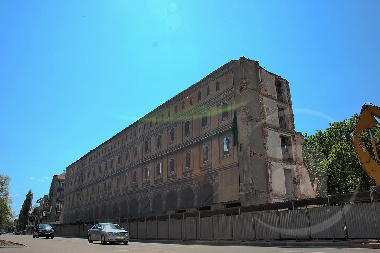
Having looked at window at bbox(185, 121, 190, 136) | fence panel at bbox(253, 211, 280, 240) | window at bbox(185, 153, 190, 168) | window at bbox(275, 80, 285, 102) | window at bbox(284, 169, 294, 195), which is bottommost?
fence panel at bbox(253, 211, 280, 240)

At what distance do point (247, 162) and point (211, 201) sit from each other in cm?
571

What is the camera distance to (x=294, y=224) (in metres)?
17.8

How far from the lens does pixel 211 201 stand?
34344 millimetres

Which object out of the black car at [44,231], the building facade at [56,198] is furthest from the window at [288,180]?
the building facade at [56,198]

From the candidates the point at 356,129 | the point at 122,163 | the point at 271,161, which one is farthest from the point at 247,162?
the point at 122,163

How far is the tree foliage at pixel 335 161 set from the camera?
4153cm

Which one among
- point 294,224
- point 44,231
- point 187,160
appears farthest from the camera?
point 187,160

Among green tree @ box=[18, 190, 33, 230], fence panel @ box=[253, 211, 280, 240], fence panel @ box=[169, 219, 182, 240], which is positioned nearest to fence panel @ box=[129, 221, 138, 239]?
fence panel @ box=[169, 219, 182, 240]

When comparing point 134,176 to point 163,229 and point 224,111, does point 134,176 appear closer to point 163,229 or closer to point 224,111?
point 224,111

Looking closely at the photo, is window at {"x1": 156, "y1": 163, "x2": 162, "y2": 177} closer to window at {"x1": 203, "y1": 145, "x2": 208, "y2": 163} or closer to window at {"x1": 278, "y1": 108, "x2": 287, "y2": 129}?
window at {"x1": 203, "y1": 145, "x2": 208, "y2": 163}

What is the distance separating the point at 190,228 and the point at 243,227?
5.10m

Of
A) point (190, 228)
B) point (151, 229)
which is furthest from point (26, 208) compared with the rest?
point (190, 228)

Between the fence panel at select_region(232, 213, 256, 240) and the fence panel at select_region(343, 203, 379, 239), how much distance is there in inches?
239

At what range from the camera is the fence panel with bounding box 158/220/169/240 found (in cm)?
2679
